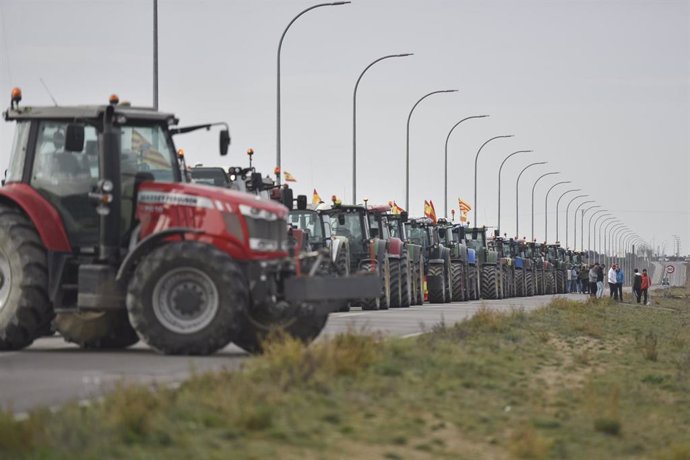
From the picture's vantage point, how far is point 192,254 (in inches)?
640

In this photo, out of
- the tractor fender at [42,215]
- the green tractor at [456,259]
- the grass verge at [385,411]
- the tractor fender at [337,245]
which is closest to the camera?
the grass verge at [385,411]

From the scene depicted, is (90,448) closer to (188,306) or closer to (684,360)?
(188,306)

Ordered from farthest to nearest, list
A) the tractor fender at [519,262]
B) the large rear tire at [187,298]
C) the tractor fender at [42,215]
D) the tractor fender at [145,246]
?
the tractor fender at [519,262] < the tractor fender at [42,215] < the tractor fender at [145,246] < the large rear tire at [187,298]

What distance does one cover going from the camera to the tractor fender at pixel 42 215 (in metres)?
17.4

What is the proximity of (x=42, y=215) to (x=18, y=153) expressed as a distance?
982mm

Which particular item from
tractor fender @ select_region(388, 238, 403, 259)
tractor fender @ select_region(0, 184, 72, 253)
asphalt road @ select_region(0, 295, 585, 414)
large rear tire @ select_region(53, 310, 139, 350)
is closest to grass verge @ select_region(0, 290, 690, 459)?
asphalt road @ select_region(0, 295, 585, 414)

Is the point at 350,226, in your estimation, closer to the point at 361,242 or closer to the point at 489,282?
the point at 361,242

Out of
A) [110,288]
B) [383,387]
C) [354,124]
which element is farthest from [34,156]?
[354,124]

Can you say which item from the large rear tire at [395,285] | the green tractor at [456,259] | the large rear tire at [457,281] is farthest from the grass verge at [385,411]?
the green tractor at [456,259]

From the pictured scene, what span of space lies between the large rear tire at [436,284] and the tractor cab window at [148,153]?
3085 centimetres

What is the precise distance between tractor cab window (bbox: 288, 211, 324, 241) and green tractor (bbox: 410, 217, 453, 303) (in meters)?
13.7

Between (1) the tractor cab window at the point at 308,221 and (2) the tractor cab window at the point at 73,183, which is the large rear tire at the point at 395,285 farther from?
(2) the tractor cab window at the point at 73,183

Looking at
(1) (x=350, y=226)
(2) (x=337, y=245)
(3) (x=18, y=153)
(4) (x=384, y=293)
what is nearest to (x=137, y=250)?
(3) (x=18, y=153)

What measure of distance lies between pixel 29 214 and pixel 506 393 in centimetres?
606
